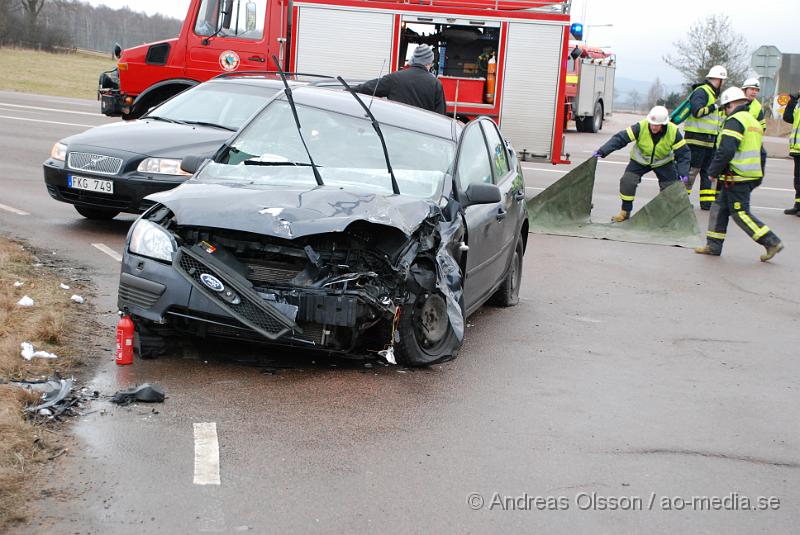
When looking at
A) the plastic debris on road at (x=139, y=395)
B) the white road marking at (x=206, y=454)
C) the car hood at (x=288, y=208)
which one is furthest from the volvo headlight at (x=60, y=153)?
the white road marking at (x=206, y=454)

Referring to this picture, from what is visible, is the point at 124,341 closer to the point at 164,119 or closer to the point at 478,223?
the point at 478,223

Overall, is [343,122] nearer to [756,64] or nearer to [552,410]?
[552,410]

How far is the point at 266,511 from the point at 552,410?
2.26 m

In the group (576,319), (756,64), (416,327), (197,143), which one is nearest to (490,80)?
(197,143)

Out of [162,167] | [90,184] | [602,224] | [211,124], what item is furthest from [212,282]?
[602,224]

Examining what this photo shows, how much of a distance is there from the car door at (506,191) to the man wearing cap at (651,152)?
5050mm

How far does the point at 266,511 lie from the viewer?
163 inches

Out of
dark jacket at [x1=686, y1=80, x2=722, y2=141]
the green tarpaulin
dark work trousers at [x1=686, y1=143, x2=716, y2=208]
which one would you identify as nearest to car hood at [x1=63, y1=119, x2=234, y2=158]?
the green tarpaulin

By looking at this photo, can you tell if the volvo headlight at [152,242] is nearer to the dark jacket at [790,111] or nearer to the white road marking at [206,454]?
the white road marking at [206,454]

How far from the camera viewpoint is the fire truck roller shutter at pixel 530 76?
53.6 ft

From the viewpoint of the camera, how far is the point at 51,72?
42938 millimetres

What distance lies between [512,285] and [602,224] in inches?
217

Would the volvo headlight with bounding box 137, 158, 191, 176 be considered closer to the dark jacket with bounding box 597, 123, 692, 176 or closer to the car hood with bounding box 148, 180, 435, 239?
the car hood with bounding box 148, 180, 435, 239

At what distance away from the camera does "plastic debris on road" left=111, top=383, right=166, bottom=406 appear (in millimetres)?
5353
